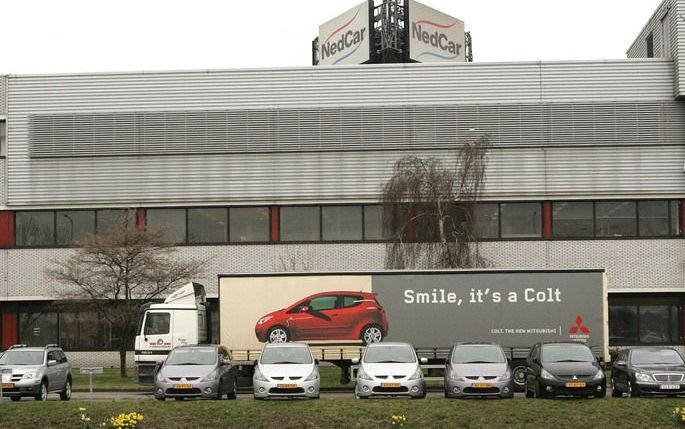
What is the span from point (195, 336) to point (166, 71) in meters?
17.1

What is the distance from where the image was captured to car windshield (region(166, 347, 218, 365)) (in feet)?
87.8

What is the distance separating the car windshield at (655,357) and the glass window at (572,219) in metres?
20.0

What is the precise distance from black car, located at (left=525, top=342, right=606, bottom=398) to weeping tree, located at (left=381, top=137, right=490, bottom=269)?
14.1m

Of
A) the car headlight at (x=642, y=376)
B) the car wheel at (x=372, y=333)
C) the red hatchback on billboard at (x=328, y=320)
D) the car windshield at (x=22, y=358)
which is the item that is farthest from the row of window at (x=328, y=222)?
the car headlight at (x=642, y=376)

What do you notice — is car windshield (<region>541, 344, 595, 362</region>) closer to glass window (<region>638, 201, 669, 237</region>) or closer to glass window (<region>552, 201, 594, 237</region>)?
glass window (<region>552, 201, 594, 237</region>)

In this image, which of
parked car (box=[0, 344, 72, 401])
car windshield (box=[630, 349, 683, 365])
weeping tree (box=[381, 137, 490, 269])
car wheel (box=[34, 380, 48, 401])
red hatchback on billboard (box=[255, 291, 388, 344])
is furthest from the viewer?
weeping tree (box=[381, 137, 490, 269])

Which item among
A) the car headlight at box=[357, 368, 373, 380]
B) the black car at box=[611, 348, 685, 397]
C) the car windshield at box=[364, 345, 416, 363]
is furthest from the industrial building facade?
the car headlight at box=[357, 368, 373, 380]

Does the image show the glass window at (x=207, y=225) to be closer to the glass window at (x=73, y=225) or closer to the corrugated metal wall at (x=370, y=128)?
the corrugated metal wall at (x=370, y=128)

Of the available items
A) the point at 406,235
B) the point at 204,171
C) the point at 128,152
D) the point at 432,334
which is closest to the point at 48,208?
the point at 128,152

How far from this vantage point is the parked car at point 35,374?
27.9 metres

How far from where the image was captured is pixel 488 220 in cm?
4728

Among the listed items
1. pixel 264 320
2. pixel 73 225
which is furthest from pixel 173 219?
pixel 264 320

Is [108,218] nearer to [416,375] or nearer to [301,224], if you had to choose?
[301,224]

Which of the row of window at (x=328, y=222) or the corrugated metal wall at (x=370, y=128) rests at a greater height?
the corrugated metal wall at (x=370, y=128)
